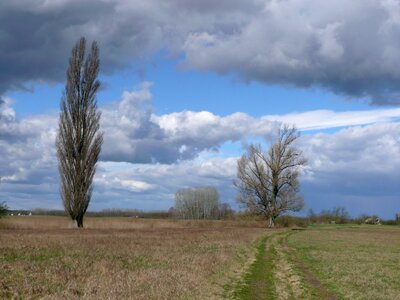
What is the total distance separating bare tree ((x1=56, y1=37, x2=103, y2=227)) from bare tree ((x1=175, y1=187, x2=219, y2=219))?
87242mm

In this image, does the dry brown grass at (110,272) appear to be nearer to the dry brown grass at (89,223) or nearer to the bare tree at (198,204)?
the dry brown grass at (89,223)

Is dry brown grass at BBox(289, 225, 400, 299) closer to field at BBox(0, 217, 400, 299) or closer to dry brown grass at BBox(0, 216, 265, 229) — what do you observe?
field at BBox(0, 217, 400, 299)

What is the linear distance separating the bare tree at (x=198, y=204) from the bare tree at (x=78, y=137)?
87.2 meters

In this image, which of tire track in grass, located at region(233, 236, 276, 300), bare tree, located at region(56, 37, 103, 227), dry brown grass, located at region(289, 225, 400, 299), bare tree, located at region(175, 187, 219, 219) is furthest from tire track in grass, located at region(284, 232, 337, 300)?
bare tree, located at region(175, 187, 219, 219)

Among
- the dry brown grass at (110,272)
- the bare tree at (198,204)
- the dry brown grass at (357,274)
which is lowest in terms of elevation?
the dry brown grass at (357,274)

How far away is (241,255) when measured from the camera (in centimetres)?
2608

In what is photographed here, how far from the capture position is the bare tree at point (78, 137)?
53.4 m

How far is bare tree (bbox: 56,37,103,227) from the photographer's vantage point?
53.4 metres

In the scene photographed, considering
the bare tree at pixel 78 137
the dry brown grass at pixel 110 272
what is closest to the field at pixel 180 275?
the dry brown grass at pixel 110 272

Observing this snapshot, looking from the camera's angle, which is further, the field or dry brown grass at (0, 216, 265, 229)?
dry brown grass at (0, 216, 265, 229)

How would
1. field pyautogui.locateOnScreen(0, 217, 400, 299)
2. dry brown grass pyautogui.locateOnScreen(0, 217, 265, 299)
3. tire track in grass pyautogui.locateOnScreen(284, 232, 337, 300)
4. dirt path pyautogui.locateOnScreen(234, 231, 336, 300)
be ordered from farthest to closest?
tire track in grass pyautogui.locateOnScreen(284, 232, 337, 300)
dirt path pyautogui.locateOnScreen(234, 231, 336, 300)
field pyautogui.locateOnScreen(0, 217, 400, 299)
dry brown grass pyautogui.locateOnScreen(0, 217, 265, 299)

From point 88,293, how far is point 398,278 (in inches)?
493

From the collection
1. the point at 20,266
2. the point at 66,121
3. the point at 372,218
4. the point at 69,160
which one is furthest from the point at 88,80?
the point at 372,218

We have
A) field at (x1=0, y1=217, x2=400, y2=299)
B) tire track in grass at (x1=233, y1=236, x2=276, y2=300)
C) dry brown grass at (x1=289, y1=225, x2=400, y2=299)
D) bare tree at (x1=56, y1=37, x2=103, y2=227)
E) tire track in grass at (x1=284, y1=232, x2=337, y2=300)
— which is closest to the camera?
field at (x1=0, y1=217, x2=400, y2=299)
